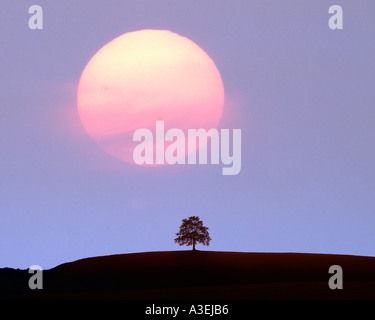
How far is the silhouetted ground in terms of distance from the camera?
56000 mm

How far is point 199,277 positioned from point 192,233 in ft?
52.1

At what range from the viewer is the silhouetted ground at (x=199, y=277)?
184 ft

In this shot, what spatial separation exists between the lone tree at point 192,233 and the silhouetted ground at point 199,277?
2643 millimetres

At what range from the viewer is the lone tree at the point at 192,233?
85750mm

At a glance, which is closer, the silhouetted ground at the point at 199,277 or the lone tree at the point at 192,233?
the silhouetted ground at the point at 199,277

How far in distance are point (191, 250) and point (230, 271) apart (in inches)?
467

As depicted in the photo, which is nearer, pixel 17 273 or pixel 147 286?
pixel 147 286

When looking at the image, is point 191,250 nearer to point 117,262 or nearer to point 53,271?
point 117,262

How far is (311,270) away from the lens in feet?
233

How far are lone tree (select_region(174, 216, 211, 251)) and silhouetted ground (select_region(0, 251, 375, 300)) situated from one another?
8.67ft

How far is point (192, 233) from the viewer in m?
86.2

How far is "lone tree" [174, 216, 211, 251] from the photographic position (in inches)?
3376

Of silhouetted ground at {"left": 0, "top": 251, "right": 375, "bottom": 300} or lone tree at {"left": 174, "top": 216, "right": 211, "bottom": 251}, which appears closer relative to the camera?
silhouetted ground at {"left": 0, "top": 251, "right": 375, "bottom": 300}
